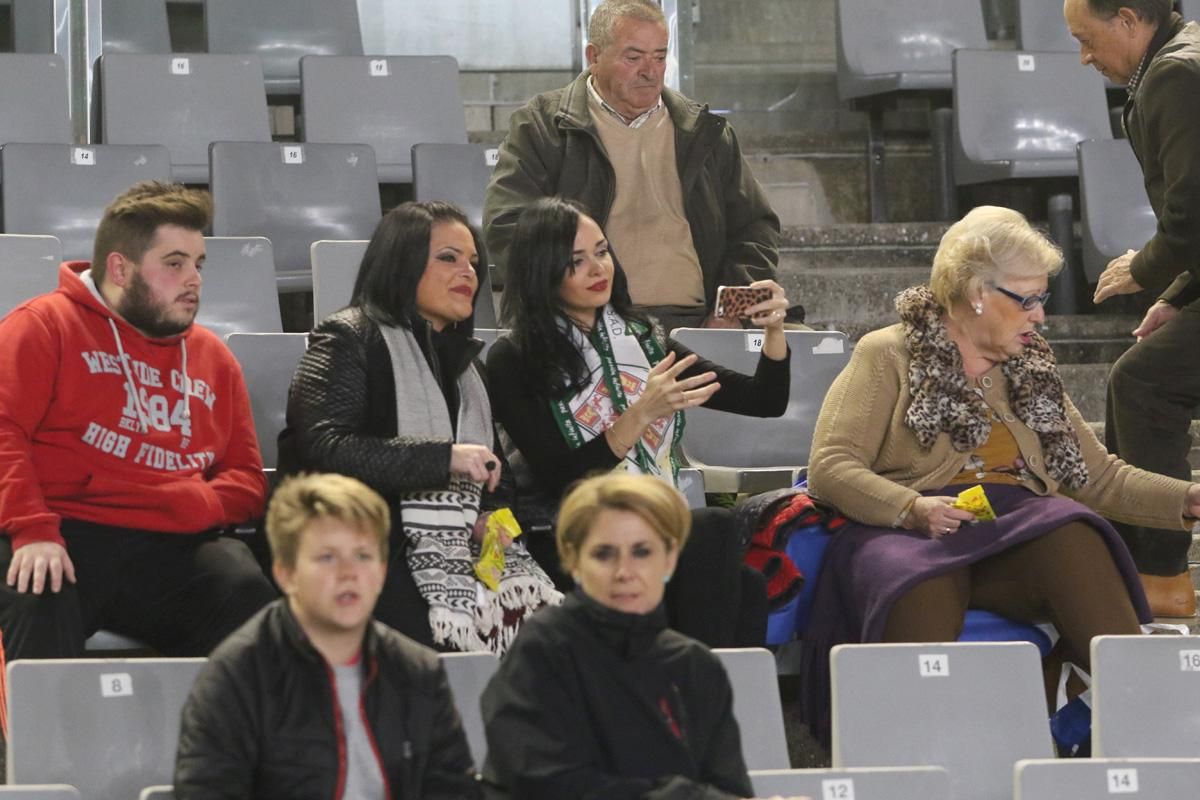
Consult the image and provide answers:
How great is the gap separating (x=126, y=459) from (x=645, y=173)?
1621 millimetres

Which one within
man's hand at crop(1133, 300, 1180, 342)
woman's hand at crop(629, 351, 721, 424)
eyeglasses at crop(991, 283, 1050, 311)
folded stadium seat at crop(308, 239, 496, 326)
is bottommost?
woman's hand at crop(629, 351, 721, 424)

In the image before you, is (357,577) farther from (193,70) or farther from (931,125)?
(931,125)

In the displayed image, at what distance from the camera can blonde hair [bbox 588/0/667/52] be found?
4.32m

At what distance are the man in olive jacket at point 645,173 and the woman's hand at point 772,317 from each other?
82 cm

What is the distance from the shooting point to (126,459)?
3.21 m

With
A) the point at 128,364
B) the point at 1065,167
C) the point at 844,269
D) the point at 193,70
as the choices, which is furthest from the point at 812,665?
the point at 193,70

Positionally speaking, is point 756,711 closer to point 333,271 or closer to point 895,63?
point 333,271

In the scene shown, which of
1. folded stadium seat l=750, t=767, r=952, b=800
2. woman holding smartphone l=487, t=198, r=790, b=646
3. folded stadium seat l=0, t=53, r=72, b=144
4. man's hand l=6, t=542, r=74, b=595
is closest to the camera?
folded stadium seat l=750, t=767, r=952, b=800

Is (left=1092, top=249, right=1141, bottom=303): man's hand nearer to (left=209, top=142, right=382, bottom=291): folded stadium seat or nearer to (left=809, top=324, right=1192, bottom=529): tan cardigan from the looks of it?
(left=809, top=324, right=1192, bottom=529): tan cardigan

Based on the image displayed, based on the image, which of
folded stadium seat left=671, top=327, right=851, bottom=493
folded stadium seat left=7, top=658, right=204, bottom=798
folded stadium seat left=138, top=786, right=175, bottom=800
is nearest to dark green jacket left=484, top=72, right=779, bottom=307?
folded stadium seat left=671, top=327, right=851, bottom=493

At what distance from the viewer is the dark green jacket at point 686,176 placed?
4.35 meters

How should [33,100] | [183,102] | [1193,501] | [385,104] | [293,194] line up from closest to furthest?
[1193,501]
[293,194]
[33,100]
[183,102]
[385,104]

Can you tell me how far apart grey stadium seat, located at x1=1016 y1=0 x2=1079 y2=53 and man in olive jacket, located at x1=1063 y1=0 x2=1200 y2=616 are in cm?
220

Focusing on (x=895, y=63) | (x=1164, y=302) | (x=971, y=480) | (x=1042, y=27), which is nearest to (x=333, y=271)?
(x=971, y=480)
